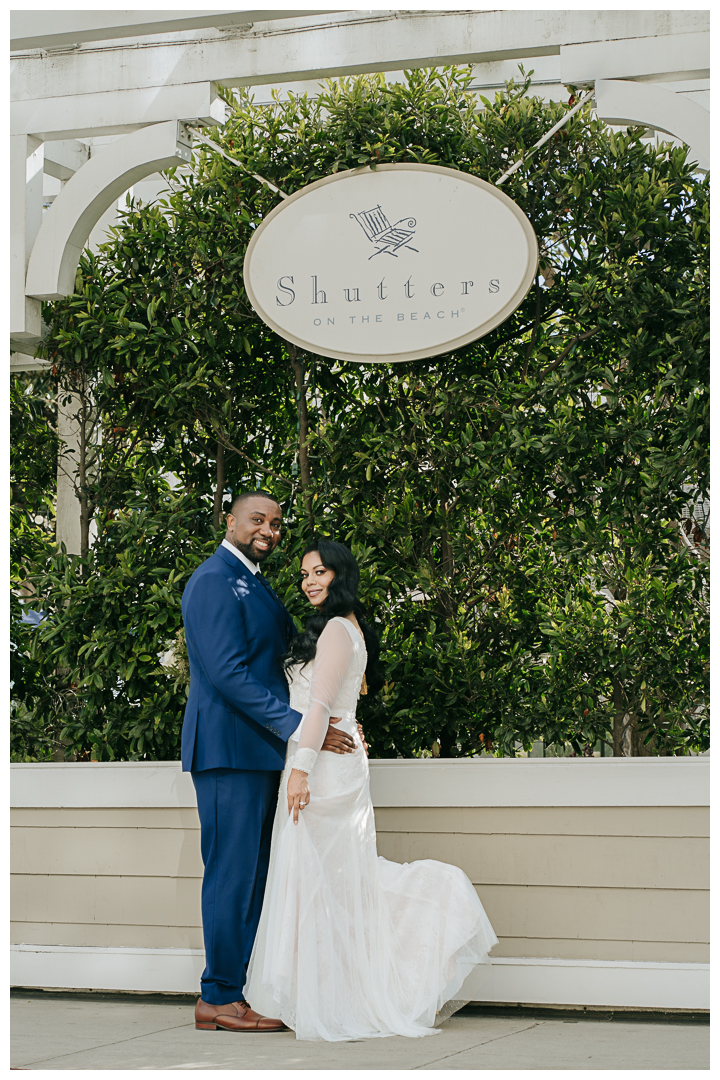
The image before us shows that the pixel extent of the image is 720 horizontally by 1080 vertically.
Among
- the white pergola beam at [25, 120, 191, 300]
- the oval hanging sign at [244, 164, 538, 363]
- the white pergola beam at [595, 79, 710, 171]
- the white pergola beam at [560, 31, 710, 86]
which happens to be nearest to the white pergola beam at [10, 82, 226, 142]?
the white pergola beam at [25, 120, 191, 300]

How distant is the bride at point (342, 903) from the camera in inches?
142

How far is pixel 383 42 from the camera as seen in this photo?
4.67 metres

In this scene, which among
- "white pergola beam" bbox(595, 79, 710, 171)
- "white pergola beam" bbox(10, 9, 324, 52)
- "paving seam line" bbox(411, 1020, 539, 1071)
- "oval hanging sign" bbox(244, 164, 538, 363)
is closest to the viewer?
"paving seam line" bbox(411, 1020, 539, 1071)

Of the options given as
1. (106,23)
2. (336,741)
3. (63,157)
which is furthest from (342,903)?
(63,157)

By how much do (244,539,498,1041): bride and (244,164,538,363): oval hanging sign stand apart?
1115 millimetres

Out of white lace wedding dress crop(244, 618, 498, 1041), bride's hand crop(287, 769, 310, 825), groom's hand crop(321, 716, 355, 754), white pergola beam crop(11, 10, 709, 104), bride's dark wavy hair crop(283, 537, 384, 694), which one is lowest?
white lace wedding dress crop(244, 618, 498, 1041)

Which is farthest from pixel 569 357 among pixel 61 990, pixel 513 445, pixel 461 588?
pixel 61 990

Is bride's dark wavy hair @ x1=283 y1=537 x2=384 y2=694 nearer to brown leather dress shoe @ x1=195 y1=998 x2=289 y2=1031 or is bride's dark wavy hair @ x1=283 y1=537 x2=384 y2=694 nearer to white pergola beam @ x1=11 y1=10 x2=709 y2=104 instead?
brown leather dress shoe @ x1=195 y1=998 x2=289 y2=1031

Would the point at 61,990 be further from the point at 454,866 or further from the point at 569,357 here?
the point at 569,357

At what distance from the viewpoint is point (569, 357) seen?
4469 millimetres

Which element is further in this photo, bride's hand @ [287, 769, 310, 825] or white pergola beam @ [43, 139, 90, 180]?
white pergola beam @ [43, 139, 90, 180]

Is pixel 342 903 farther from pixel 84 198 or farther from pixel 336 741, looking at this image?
pixel 84 198

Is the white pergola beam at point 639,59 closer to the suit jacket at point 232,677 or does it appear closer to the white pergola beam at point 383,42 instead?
the white pergola beam at point 383,42

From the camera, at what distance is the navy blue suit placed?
3.79 m
